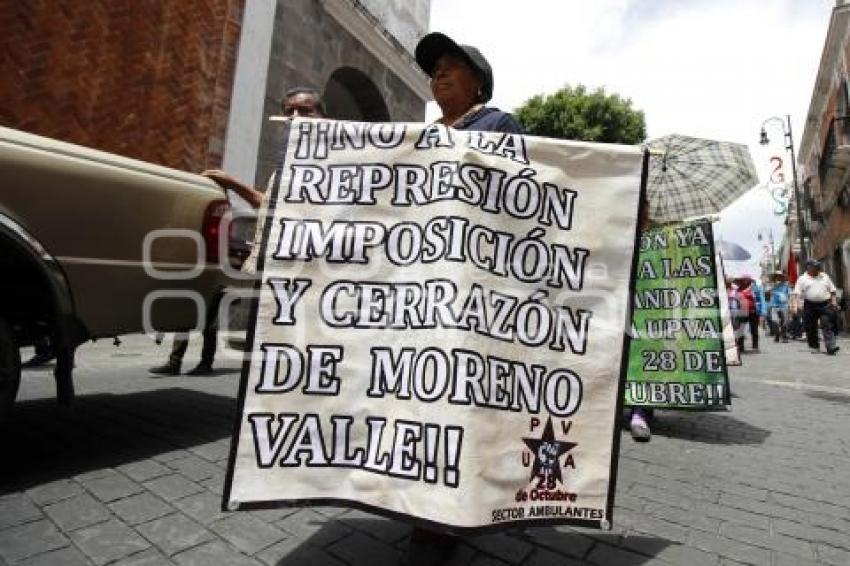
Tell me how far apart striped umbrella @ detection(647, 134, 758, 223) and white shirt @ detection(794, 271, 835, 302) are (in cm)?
840

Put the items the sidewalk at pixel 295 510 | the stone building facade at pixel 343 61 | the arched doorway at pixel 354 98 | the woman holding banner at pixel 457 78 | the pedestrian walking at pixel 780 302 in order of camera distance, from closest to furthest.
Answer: the sidewalk at pixel 295 510 < the woman holding banner at pixel 457 78 < the stone building facade at pixel 343 61 < the arched doorway at pixel 354 98 < the pedestrian walking at pixel 780 302

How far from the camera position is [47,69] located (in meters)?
8.30

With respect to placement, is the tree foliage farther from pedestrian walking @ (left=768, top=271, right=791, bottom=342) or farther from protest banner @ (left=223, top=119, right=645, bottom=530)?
protest banner @ (left=223, top=119, right=645, bottom=530)

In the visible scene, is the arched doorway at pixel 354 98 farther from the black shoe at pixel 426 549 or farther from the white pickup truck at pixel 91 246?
the black shoe at pixel 426 549

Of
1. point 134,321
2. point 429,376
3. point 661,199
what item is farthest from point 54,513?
point 661,199

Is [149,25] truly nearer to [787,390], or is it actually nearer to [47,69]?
[47,69]

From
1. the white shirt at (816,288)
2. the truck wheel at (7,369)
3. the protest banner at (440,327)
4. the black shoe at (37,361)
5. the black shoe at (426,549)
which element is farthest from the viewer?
the white shirt at (816,288)

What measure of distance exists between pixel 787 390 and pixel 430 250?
22.5 ft

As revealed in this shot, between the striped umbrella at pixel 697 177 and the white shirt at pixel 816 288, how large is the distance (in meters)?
8.40

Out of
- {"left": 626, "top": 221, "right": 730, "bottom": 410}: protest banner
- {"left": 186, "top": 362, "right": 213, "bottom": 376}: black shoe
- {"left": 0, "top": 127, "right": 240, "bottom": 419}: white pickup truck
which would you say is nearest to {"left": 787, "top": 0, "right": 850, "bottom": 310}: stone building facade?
{"left": 626, "top": 221, "right": 730, "bottom": 410}: protest banner

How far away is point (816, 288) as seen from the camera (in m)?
11.3

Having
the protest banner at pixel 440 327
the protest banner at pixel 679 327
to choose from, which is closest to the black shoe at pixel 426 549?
the protest banner at pixel 440 327

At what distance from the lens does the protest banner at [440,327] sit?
1.94 m

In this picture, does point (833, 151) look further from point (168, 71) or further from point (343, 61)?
point (168, 71)
